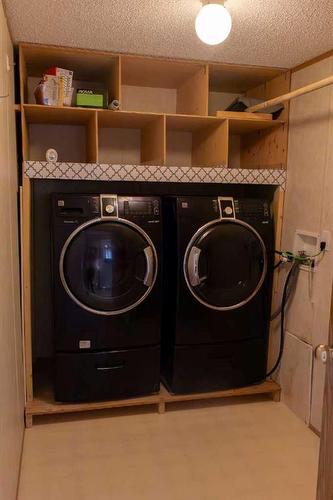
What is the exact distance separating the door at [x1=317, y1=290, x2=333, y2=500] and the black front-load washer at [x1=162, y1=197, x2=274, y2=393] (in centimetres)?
149

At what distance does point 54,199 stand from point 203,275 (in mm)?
1014

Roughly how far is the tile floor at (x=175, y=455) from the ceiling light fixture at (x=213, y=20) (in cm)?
212

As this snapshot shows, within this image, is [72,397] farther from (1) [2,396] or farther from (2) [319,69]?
(2) [319,69]

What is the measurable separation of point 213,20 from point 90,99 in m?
1.03

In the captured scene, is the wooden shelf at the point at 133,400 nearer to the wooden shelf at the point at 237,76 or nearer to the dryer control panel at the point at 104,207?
the dryer control panel at the point at 104,207

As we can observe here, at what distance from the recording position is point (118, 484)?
2.16 metres

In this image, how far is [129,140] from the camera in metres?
3.30

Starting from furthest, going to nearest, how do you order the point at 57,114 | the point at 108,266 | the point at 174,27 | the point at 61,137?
1. the point at 61,137
2. the point at 57,114
3. the point at 108,266
4. the point at 174,27

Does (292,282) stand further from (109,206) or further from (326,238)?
(109,206)

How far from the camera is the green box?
104 inches

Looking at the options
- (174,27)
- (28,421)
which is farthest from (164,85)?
(28,421)

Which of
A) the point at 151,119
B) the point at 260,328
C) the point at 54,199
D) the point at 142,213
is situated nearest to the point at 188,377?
the point at 260,328

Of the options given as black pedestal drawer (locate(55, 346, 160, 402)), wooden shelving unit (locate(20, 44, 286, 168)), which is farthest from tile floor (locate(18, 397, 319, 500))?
wooden shelving unit (locate(20, 44, 286, 168))

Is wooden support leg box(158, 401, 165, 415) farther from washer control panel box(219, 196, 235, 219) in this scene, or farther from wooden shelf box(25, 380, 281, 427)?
washer control panel box(219, 196, 235, 219)
